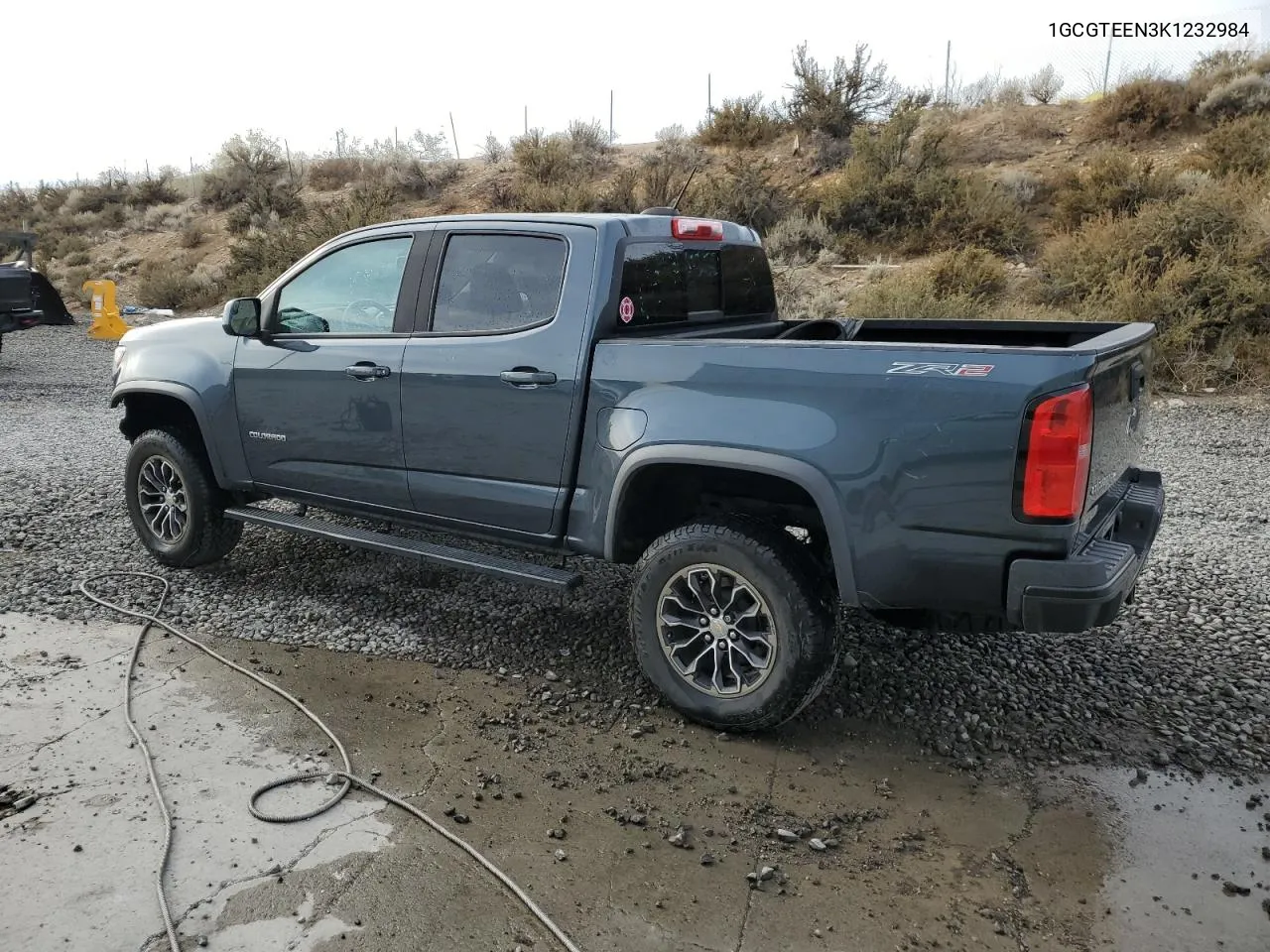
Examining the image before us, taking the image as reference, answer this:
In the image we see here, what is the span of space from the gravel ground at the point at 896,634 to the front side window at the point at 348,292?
1.43 m

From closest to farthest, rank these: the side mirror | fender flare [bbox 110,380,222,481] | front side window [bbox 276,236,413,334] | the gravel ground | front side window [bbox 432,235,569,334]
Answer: the gravel ground < front side window [bbox 432,235,569,334] < front side window [bbox 276,236,413,334] < the side mirror < fender flare [bbox 110,380,222,481]

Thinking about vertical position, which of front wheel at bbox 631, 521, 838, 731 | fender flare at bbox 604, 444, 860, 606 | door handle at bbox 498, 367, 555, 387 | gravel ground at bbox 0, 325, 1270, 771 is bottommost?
gravel ground at bbox 0, 325, 1270, 771

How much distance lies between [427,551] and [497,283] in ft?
4.09

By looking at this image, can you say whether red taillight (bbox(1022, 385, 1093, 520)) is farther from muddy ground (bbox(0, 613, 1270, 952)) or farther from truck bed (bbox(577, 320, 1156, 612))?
muddy ground (bbox(0, 613, 1270, 952))

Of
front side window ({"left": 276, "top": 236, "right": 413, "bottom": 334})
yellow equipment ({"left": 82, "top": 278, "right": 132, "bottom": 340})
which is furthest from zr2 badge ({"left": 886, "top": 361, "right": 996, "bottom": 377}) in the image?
yellow equipment ({"left": 82, "top": 278, "right": 132, "bottom": 340})

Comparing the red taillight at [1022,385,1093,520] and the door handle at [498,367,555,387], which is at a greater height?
the door handle at [498,367,555,387]

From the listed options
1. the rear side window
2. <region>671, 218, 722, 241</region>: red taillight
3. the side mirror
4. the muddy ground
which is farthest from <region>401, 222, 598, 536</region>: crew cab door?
the side mirror

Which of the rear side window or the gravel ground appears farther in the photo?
the rear side window

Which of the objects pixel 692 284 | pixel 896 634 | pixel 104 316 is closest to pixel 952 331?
pixel 692 284

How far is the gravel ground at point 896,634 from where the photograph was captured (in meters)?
3.71

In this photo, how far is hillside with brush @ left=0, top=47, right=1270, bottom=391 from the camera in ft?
38.0

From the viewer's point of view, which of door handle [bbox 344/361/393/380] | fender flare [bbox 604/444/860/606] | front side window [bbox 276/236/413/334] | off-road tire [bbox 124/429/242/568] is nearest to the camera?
fender flare [bbox 604/444/860/606]

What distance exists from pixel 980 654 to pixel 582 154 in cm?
2177

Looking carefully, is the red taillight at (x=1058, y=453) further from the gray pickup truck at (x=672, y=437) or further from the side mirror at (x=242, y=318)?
the side mirror at (x=242, y=318)
